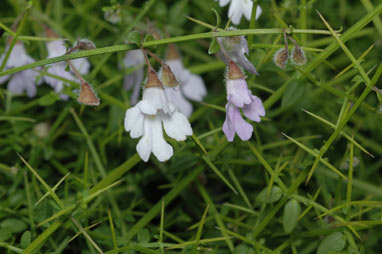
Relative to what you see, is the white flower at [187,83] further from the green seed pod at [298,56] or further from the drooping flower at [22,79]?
the green seed pod at [298,56]

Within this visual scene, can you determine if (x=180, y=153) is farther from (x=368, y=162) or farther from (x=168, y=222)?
(x=368, y=162)

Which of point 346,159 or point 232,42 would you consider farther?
point 346,159

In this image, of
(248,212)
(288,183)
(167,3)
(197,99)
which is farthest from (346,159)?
(167,3)

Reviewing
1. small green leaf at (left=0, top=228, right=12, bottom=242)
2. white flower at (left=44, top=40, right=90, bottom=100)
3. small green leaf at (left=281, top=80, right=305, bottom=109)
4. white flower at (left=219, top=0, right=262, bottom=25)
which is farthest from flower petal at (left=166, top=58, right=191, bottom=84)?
small green leaf at (left=0, top=228, right=12, bottom=242)

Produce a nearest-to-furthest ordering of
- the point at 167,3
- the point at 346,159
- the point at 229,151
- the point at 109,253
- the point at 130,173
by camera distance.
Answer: the point at 109,253, the point at 346,159, the point at 229,151, the point at 130,173, the point at 167,3

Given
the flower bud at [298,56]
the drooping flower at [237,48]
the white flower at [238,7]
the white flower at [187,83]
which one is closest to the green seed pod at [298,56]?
the flower bud at [298,56]

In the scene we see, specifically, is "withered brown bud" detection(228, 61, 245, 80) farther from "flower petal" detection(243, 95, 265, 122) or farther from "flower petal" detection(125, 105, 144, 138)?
"flower petal" detection(125, 105, 144, 138)
